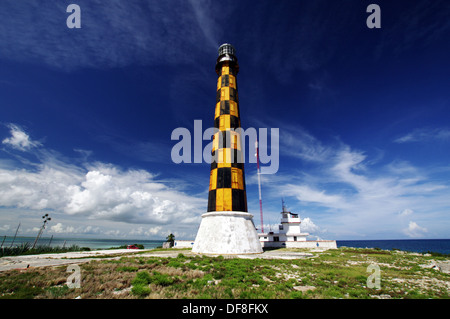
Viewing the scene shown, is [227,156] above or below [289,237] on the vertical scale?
above

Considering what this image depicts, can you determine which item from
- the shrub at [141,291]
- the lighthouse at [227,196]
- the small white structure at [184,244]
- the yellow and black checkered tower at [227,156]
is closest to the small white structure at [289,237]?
the small white structure at [184,244]

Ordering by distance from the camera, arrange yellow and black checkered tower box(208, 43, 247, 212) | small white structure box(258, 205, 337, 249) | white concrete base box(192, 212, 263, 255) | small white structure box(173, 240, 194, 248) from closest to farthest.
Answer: white concrete base box(192, 212, 263, 255)
yellow and black checkered tower box(208, 43, 247, 212)
small white structure box(258, 205, 337, 249)
small white structure box(173, 240, 194, 248)

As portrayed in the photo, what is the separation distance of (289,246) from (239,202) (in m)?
20.1

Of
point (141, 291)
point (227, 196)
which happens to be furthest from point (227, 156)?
point (141, 291)

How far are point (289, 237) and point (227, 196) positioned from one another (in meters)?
24.5

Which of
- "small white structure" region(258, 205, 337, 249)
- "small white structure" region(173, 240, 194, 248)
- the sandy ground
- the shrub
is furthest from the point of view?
"small white structure" region(173, 240, 194, 248)

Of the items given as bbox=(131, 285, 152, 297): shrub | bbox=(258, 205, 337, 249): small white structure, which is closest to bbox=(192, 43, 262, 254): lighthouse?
bbox=(131, 285, 152, 297): shrub

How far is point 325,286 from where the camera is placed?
902cm

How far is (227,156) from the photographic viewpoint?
23.2 m

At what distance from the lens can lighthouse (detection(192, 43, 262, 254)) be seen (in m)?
20.4

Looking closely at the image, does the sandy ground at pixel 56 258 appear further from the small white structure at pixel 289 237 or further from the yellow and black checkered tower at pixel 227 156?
the small white structure at pixel 289 237

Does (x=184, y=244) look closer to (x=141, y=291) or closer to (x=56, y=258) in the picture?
(x=56, y=258)

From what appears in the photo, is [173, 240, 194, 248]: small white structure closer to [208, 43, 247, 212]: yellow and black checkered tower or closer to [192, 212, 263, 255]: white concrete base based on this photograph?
[192, 212, 263, 255]: white concrete base
